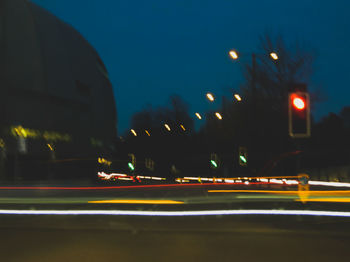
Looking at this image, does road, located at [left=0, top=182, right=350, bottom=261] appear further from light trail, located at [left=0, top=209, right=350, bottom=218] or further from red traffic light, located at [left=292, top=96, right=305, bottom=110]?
red traffic light, located at [left=292, top=96, right=305, bottom=110]

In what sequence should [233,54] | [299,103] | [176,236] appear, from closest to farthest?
[299,103], [176,236], [233,54]

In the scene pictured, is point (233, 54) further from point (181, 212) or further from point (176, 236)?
point (176, 236)

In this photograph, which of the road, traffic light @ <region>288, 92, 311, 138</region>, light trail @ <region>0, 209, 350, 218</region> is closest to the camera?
the road

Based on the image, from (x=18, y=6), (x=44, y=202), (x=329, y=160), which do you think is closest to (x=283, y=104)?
(x=329, y=160)

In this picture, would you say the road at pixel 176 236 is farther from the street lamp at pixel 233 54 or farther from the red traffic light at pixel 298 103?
the street lamp at pixel 233 54

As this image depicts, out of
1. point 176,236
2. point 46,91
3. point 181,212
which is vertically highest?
point 46,91

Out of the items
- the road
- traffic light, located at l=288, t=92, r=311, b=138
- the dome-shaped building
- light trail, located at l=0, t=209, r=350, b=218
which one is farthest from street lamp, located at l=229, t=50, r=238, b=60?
the dome-shaped building

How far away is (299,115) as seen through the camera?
855cm

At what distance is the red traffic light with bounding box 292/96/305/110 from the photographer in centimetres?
854

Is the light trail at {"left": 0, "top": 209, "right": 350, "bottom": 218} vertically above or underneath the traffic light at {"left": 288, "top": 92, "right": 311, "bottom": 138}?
underneath

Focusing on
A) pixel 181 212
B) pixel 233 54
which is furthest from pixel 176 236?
pixel 233 54

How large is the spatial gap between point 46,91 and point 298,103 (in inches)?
2385

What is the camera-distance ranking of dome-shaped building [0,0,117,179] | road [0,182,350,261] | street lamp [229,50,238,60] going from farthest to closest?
dome-shaped building [0,0,117,179] → street lamp [229,50,238,60] → road [0,182,350,261]

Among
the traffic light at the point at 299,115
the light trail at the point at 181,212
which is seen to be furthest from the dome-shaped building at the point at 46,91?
the traffic light at the point at 299,115
